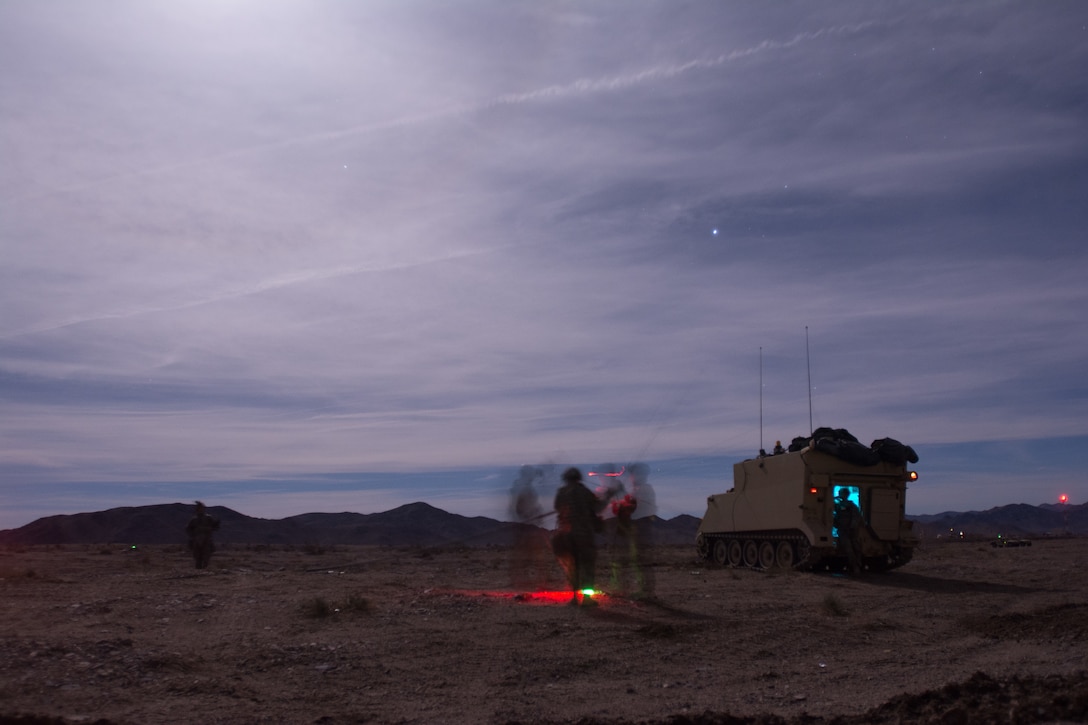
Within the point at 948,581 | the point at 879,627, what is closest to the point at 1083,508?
the point at 948,581

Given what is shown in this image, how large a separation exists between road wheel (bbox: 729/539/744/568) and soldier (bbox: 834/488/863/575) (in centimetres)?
430

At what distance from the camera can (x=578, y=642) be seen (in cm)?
1059

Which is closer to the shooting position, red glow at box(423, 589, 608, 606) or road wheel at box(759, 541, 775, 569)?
red glow at box(423, 589, 608, 606)

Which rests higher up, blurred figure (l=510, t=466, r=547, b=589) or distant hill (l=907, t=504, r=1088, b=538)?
blurred figure (l=510, t=466, r=547, b=589)

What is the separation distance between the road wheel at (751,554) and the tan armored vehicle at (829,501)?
0.28 meters

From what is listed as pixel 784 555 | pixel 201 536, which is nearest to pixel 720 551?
pixel 784 555

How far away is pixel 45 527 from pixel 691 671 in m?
79.1

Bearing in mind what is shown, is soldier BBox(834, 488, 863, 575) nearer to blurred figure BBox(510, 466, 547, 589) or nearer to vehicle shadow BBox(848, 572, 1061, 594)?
vehicle shadow BBox(848, 572, 1061, 594)

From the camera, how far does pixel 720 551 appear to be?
27.1 meters

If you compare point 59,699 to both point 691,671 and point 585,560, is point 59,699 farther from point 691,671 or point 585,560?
point 585,560

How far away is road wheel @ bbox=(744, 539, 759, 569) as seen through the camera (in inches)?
968

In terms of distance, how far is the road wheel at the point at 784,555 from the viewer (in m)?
22.3

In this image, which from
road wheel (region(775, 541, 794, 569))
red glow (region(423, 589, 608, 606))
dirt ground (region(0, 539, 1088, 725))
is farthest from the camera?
road wheel (region(775, 541, 794, 569))

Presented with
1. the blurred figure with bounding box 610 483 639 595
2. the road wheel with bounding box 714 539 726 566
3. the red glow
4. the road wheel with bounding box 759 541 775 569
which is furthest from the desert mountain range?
the red glow
